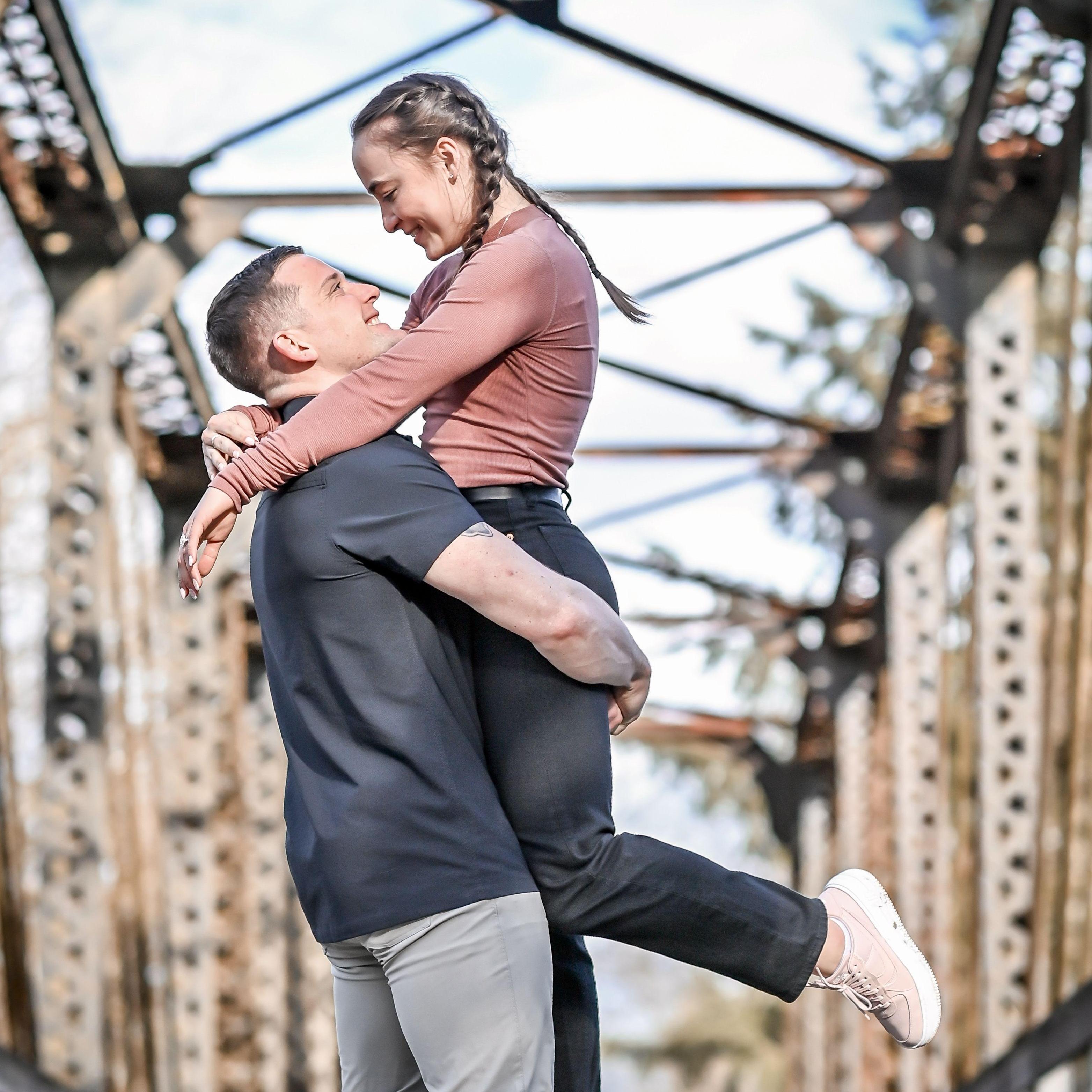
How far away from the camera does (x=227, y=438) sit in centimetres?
320

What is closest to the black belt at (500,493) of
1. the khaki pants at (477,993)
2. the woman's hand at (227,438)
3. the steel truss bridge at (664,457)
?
the woman's hand at (227,438)

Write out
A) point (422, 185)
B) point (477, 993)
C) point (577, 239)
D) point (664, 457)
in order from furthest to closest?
point (664, 457), point (577, 239), point (422, 185), point (477, 993)

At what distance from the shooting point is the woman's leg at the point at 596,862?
293cm

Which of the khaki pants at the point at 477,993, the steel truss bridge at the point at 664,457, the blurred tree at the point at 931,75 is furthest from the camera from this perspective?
the blurred tree at the point at 931,75

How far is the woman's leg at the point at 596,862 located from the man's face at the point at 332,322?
56cm

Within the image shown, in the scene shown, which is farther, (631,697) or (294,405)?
(631,697)

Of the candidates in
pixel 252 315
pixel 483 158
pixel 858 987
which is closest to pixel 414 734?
pixel 252 315

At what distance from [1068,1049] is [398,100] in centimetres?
469

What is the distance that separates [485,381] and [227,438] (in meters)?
0.51

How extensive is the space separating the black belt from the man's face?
1.06 ft

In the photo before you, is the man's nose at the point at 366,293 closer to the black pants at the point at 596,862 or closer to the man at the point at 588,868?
the man at the point at 588,868

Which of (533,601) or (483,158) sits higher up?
(483,158)

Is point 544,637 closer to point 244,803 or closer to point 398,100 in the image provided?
point 398,100

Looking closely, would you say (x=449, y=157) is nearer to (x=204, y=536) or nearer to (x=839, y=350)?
(x=204, y=536)
